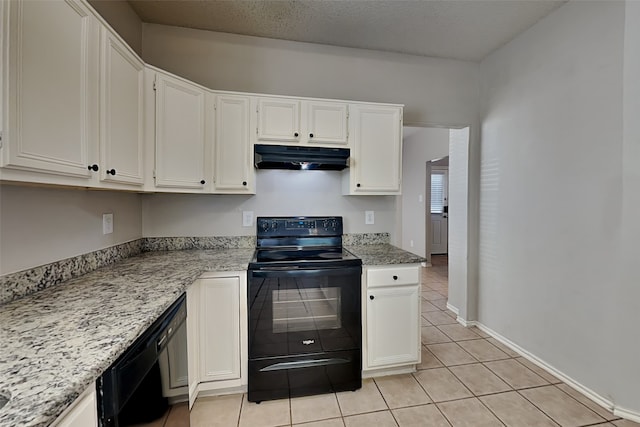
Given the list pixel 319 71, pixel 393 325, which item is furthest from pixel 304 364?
pixel 319 71

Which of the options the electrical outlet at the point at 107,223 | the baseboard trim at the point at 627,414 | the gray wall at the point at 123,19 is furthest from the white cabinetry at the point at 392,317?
the gray wall at the point at 123,19

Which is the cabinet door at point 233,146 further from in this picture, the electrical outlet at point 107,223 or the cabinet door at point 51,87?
the cabinet door at point 51,87

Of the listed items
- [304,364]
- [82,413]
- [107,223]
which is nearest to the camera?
[82,413]

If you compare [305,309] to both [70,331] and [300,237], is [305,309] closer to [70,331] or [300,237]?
[300,237]

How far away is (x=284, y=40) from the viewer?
254 cm

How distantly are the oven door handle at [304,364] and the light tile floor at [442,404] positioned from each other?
8.8 inches

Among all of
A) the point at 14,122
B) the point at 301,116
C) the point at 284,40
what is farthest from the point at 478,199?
the point at 14,122

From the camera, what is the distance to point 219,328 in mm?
1895

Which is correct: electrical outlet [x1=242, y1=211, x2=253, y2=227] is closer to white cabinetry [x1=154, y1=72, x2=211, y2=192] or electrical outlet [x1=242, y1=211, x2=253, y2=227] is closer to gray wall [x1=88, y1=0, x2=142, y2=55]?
white cabinetry [x1=154, y1=72, x2=211, y2=192]

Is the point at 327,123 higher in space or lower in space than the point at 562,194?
higher

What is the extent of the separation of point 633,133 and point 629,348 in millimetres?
1307

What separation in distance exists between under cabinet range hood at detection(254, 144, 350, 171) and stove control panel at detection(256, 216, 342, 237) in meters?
0.52

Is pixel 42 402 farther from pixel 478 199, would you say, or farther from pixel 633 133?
pixel 478 199

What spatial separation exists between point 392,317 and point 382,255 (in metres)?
0.47
